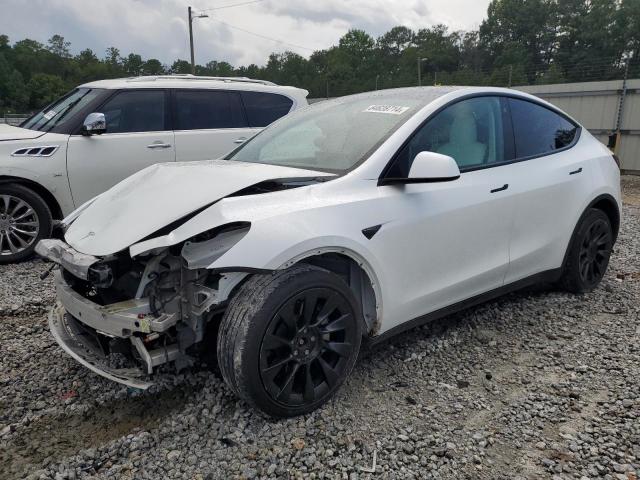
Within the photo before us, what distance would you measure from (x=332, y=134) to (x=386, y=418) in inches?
66.9

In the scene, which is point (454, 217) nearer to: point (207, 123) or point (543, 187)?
point (543, 187)

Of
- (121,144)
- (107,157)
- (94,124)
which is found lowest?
(107,157)

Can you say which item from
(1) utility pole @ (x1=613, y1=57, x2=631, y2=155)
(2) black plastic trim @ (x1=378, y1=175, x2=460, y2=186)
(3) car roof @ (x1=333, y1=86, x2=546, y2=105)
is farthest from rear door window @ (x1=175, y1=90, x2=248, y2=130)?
(1) utility pole @ (x1=613, y1=57, x2=631, y2=155)

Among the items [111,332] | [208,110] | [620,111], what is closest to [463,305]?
[111,332]

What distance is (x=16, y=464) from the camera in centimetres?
235

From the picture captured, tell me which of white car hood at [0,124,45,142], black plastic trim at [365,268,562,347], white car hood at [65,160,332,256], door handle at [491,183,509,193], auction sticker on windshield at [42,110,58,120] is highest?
auction sticker on windshield at [42,110,58,120]

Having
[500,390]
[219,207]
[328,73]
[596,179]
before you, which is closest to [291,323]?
[219,207]

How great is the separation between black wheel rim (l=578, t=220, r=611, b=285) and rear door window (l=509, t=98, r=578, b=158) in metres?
0.76

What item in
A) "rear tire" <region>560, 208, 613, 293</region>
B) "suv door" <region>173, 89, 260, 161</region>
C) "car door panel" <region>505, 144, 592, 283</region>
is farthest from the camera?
"suv door" <region>173, 89, 260, 161</region>

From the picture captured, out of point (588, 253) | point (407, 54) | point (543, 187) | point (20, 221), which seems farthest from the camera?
point (407, 54)

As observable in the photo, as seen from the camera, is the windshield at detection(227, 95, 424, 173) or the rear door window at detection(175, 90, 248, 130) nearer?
the windshield at detection(227, 95, 424, 173)

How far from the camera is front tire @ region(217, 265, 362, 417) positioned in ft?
7.74

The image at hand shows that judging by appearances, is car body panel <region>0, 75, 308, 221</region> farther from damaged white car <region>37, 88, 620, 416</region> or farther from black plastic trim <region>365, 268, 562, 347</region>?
black plastic trim <region>365, 268, 562, 347</region>

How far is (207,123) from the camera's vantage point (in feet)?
21.2
